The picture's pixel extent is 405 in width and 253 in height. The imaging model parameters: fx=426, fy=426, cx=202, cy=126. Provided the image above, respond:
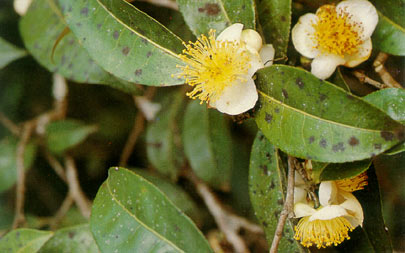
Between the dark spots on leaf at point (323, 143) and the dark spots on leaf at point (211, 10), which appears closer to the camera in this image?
the dark spots on leaf at point (323, 143)

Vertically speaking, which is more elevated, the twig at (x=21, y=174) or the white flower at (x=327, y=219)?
the white flower at (x=327, y=219)

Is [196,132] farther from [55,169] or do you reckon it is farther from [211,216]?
[55,169]

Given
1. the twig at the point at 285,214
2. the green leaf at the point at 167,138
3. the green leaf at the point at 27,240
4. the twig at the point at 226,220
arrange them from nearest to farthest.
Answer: the twig at the point at 285,214 < the green leaf at the point at 27,240 < the twig at the point at 226,220 < the green leaf at the point at 167,138

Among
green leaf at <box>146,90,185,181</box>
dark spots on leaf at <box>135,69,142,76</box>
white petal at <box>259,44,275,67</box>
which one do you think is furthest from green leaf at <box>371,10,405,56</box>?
green leaf at <box>146,90,185,181</box>

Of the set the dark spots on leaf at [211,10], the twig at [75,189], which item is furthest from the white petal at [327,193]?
the twig at [75,189]

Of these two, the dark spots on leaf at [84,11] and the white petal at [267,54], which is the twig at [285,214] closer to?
the white petal at [267,54]

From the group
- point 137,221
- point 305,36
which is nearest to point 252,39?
point 305,36

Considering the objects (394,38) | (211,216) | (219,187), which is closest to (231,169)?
(219,187)
